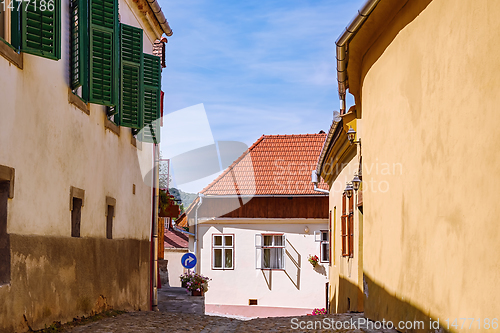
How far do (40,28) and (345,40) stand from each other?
3969 mm

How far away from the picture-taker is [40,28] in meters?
6.37

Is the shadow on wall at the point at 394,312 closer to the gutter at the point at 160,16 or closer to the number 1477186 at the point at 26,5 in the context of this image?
the number 1477186 at the point at 26,5

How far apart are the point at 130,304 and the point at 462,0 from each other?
940 cm

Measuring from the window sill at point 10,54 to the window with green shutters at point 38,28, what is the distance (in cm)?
11

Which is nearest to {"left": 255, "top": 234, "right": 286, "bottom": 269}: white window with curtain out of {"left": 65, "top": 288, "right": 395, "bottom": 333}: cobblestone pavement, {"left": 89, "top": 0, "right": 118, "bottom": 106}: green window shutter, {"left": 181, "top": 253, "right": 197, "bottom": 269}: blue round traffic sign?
{"left": 181, "top": 253, "right": 197, "bottom": 269}: blue round traffic sign

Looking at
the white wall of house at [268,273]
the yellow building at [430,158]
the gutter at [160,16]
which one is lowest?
the white wall of house at [268,273]

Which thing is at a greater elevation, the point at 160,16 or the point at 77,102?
the point at 160,16

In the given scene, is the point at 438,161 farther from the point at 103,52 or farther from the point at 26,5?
the point at 103,52

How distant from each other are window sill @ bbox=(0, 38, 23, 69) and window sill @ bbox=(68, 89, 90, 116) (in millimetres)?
1797

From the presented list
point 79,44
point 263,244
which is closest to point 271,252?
point 263,244

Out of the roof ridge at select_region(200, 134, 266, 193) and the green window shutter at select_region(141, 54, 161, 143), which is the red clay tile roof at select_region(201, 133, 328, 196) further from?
the green window shutter at select_region(141, 54, 161, 143)

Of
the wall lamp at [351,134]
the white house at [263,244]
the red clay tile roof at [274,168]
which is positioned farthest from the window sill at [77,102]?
the red clay tile roof at [274,168]

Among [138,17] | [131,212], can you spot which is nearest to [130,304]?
[131,212]

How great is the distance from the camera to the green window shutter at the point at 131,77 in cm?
1076
